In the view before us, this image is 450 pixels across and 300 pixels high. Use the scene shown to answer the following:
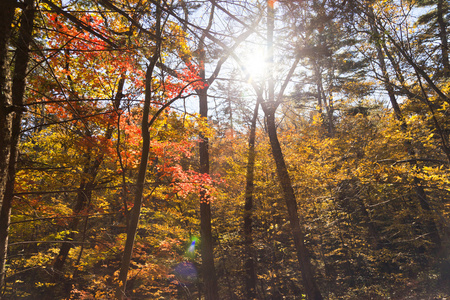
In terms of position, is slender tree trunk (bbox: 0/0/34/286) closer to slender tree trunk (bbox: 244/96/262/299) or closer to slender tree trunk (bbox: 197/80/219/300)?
slender tree trunk (bbox: 197/80/219/300)

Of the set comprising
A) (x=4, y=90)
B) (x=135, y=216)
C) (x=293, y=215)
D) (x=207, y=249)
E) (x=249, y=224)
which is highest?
(x=4, y=90)

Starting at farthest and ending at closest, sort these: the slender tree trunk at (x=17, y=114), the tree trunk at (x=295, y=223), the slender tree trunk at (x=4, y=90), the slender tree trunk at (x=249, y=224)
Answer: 1. the slender tree trunk at (x=249, y=224)
2. the tree trunk at (x=295, y=223)
3. the slender tree trunk at (x=17, y=114)
4. the slender tree trunk at (x=4, y=90)

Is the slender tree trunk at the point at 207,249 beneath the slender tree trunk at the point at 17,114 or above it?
beneath

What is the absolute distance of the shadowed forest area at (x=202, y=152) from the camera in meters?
3.19

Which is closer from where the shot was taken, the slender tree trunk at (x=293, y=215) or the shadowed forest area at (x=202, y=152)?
the shadowed forest area at (x=202, y=152)

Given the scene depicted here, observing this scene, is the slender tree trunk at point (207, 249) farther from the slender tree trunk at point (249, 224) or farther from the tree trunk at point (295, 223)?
the tree trunk at point (295, 223)

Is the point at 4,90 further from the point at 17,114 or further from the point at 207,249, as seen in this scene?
the point at 207,249

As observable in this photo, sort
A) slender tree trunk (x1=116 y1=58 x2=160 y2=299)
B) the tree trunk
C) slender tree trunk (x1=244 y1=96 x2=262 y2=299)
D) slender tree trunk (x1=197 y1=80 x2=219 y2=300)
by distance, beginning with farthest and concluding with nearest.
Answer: slender tree trunk (x1=244 y1=96 x2=262 y2=299) < slender tree trunk (x1=197 y1=80 x2=219 y2=300) < the tree trunk < slender tree trunk (x1=116 y1=58 x2=160 y2=299)

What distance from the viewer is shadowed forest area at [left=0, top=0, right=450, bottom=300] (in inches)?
125

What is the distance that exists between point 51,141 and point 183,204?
5.83 m

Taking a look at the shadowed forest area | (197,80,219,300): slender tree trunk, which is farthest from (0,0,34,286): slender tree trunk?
(197,80,219,300): slender tree trunk

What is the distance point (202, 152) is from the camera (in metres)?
8.88

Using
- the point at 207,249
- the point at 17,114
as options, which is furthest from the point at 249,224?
the point at 17,114

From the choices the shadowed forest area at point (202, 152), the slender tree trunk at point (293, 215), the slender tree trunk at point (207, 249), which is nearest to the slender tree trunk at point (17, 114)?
the shadowed forest area at point (202, 152)
